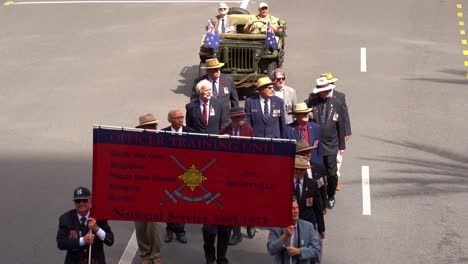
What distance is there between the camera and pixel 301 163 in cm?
1365

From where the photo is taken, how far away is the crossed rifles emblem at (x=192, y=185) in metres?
12.4

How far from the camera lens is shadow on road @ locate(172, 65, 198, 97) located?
23969 millimetres

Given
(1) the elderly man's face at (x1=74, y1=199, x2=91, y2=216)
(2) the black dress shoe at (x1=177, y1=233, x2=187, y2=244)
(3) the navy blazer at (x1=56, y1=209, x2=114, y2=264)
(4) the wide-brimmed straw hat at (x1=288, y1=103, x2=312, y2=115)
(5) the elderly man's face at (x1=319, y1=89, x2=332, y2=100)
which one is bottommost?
(2) the black dress shoe at (x1=177, y1=233, x2=187, y2=244)

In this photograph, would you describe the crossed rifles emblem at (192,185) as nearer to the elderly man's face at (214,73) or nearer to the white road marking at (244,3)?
the elderly man's face at (214,73)

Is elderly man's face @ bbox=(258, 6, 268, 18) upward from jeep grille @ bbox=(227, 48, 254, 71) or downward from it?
upward

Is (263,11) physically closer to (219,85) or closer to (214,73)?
(219,85)

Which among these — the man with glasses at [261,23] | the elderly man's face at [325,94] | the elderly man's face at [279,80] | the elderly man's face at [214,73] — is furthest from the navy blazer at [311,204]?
the man with glasses at [261,23]

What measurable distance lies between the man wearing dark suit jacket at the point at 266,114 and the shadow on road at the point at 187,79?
710 centimetres

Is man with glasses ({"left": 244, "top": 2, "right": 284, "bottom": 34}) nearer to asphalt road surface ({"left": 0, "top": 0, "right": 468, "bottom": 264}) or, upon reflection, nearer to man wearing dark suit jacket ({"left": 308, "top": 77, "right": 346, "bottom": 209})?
asphalt road surface ({"left": 0, "top": 0, "right": 468, "bottom": 264})

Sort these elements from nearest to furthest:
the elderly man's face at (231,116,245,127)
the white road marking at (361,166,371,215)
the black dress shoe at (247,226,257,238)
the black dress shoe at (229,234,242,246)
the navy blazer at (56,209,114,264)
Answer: the navy blazer at (56,209,114,264) → the elderly man's face at (231,116,245,127) → the black dress shoe at (229,234,242,246) → the black dress shoe at (247,226,257,238) → the white road marking at (361,166,371,215)

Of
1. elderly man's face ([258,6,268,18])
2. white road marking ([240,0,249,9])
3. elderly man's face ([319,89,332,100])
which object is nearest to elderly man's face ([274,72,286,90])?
elderly man's face ([319,89,332,100])

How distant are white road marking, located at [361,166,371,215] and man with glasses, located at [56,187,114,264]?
5941mm

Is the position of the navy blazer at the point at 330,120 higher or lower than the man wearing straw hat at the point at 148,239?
higher

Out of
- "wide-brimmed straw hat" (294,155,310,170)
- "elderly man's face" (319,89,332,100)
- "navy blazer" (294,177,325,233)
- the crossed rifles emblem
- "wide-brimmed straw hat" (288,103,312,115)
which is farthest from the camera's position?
"elderly man's face" (319,89,332,100)
